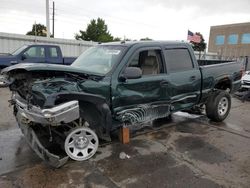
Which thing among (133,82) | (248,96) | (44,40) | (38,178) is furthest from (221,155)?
(44,40)

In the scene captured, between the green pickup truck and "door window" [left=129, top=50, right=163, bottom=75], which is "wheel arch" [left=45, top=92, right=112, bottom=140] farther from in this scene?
"door window" [left=129, top=50, right=163, bottom=75]

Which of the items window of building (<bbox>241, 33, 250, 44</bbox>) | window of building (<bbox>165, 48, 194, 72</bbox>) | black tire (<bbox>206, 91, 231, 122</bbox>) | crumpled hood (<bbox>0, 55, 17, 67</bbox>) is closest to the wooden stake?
window of building (<bbox>165, 48, 194, 72</bbox>)

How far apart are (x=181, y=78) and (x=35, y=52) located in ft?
28.6

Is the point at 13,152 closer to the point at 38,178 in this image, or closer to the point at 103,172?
the point at 38,178

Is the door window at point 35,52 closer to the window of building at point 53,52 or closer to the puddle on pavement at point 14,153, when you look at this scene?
the window of building at point 53,52

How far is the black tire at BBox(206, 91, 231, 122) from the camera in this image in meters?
6.06

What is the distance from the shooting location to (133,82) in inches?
174

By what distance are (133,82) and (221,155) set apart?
1.99 metres

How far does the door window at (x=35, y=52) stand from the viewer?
38.1ft

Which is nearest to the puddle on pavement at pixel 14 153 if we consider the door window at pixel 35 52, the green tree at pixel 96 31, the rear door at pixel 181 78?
the rear door at pixel 181 78

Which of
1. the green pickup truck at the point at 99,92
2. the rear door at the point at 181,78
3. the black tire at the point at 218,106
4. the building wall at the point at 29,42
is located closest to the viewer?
the green pickup truck at the point at 99,92

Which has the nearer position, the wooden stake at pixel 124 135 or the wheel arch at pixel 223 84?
the wooden stake at pixel 124 135

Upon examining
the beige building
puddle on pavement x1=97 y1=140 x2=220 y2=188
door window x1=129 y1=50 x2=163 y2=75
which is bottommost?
puddle on pavement x1=97 y1=140 x2=220 y2=188

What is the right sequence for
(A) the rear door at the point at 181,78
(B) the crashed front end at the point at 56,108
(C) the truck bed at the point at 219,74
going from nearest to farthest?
(B) the crashed front end at the point at 56,108 < (A) the rear door at the point at 181,78 < (C) the truck bed at the point at 219,74
